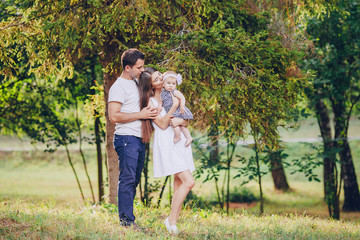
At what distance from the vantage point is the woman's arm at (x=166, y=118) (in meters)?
4.42

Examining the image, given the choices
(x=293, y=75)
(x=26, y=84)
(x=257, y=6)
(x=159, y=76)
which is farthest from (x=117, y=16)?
(x=26, y=84)

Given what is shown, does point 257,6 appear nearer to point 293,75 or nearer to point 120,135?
point 293,75

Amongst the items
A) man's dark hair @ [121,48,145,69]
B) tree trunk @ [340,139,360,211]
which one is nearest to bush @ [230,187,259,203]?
tree trunk @ [340,139,360,211]

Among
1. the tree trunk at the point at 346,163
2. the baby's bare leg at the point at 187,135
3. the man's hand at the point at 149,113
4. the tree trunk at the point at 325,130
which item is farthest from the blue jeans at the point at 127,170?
the tree trunk at the point at 346,163

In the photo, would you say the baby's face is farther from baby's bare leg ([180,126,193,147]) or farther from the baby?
baby's bare leg ([180,126,193,147])

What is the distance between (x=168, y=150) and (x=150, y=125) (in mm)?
450

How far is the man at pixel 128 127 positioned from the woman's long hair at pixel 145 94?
50mm

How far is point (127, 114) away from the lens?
14.9 feet

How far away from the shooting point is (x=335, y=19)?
10188 mm

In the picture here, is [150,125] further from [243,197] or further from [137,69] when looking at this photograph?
[243,197]

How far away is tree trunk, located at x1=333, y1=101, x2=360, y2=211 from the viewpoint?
1169 centimetres

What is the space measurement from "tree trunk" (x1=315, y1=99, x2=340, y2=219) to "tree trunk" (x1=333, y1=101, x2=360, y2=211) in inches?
12.4

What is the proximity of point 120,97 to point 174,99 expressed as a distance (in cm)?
67

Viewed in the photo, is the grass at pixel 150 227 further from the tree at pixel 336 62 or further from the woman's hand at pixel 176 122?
the tree at pixel 336 62
